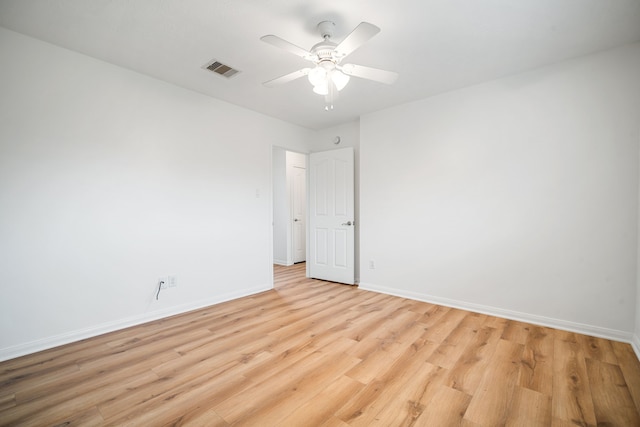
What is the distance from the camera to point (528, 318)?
9.37 ft

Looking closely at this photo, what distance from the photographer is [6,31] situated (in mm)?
2193

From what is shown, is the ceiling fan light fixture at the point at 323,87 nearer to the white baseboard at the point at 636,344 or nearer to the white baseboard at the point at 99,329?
the white baseboard at the point at 99,329

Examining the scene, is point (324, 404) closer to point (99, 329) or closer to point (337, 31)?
point (99, 329)

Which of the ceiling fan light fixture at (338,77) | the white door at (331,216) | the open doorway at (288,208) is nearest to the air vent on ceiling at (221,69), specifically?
the ceiling fan light fixture at (338,77)

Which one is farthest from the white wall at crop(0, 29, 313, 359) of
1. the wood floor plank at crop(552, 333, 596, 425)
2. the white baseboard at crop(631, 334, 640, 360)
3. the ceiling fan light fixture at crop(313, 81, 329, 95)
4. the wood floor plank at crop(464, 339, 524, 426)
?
the white baseboard at crop(631, 334, 640, 360)

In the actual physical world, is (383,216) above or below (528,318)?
above

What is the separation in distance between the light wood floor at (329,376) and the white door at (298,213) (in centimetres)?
325

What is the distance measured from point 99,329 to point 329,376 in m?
2.20

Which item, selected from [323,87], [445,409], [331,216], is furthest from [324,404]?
[331,216]

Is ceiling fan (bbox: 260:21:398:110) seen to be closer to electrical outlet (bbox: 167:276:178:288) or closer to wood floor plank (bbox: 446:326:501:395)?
wood floor plank (bbox: 446:326:501:395)

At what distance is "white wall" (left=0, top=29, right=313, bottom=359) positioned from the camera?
2.25 meters

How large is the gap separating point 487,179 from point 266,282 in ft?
10.2

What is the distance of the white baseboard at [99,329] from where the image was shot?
222 cm

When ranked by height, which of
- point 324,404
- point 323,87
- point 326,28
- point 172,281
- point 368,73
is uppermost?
point 326,28
